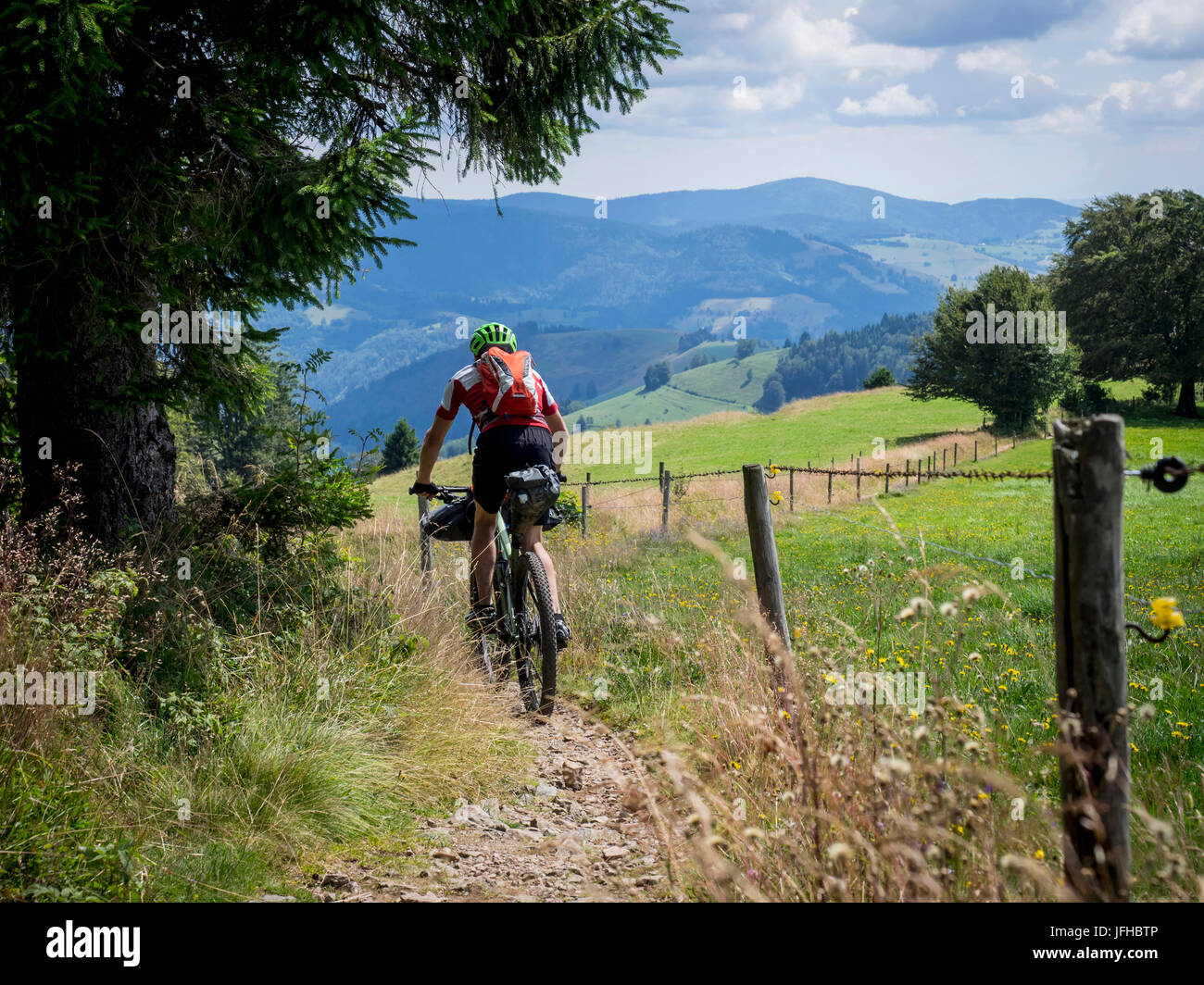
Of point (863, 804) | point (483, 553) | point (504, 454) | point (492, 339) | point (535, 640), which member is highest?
point (492, 339)

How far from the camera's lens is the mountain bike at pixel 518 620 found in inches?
217

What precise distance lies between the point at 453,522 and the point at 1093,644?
4.40 metres

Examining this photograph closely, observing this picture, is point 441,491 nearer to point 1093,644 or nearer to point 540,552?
point 540,552

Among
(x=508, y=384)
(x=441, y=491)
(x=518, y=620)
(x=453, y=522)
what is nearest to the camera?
(x=508, y=384)

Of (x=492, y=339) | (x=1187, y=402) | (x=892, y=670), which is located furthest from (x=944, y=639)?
(x=1187, y=402)

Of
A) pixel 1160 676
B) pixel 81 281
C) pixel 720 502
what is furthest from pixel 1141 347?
pixel 81 281

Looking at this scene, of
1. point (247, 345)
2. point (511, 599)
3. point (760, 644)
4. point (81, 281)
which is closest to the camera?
point (760, 644)

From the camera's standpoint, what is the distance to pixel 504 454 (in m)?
5.47

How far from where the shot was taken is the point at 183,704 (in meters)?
4.04

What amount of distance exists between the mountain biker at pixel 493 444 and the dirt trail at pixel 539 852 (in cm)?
116

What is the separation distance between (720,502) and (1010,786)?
69.2 feet

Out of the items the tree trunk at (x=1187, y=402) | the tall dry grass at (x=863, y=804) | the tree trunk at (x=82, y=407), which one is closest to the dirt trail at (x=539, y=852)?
the tall dry grass at (x=863, y=804)

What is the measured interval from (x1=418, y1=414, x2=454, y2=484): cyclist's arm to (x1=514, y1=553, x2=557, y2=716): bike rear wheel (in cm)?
97
